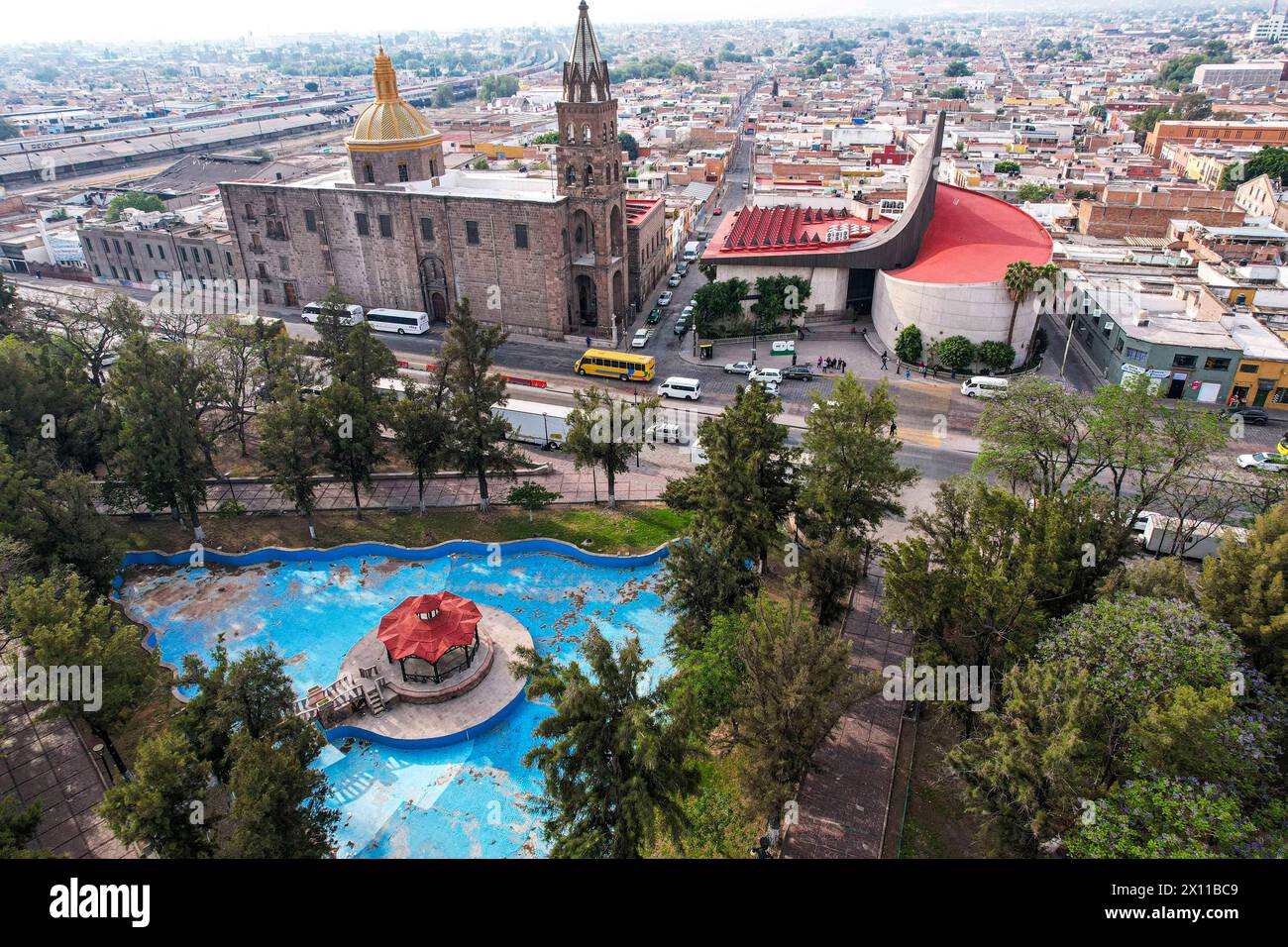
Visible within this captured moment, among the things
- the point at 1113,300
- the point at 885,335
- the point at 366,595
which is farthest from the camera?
the point at 885,335

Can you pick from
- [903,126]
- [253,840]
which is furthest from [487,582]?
[903,126]

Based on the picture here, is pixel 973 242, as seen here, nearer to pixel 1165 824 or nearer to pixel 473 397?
pixel 473 397

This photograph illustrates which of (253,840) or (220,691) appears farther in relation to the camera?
(220,691)

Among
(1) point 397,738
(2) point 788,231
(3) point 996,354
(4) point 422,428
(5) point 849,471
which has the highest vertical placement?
(2) point 788,231

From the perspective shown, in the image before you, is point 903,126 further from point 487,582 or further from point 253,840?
point 253,840

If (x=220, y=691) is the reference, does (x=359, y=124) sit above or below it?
above

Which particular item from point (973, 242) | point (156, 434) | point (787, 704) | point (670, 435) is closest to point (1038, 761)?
point (787, 704)
